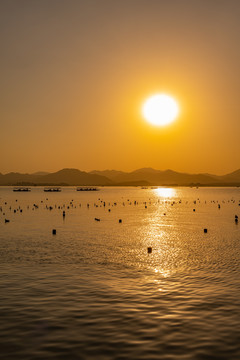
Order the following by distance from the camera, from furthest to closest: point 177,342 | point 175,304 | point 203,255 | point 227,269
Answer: point 203,255, point 227,269, point 175,304, point 177,342

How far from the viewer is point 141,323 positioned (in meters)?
16.1

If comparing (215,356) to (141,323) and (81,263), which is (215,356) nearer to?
(141,323)

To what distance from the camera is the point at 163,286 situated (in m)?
22.3

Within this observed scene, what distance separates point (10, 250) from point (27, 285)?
Result: 13694 mm

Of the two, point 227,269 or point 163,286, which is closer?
point 163,286

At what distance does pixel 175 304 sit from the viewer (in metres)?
18.7

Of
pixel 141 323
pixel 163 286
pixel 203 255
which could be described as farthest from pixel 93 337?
pixel 203 255

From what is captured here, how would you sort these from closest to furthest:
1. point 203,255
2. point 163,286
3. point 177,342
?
point 177,342, point 163,286, point 203,255

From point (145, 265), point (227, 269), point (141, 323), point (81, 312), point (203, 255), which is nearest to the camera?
point (141, 323)

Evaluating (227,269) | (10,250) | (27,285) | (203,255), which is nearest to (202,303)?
(227,269)

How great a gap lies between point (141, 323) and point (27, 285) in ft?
32.2

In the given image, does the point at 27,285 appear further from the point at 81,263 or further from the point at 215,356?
the point at 215,356

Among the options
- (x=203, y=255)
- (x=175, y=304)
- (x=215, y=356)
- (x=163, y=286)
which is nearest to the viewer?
(x=215, y=356)

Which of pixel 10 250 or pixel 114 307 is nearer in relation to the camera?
pixel 114 307
